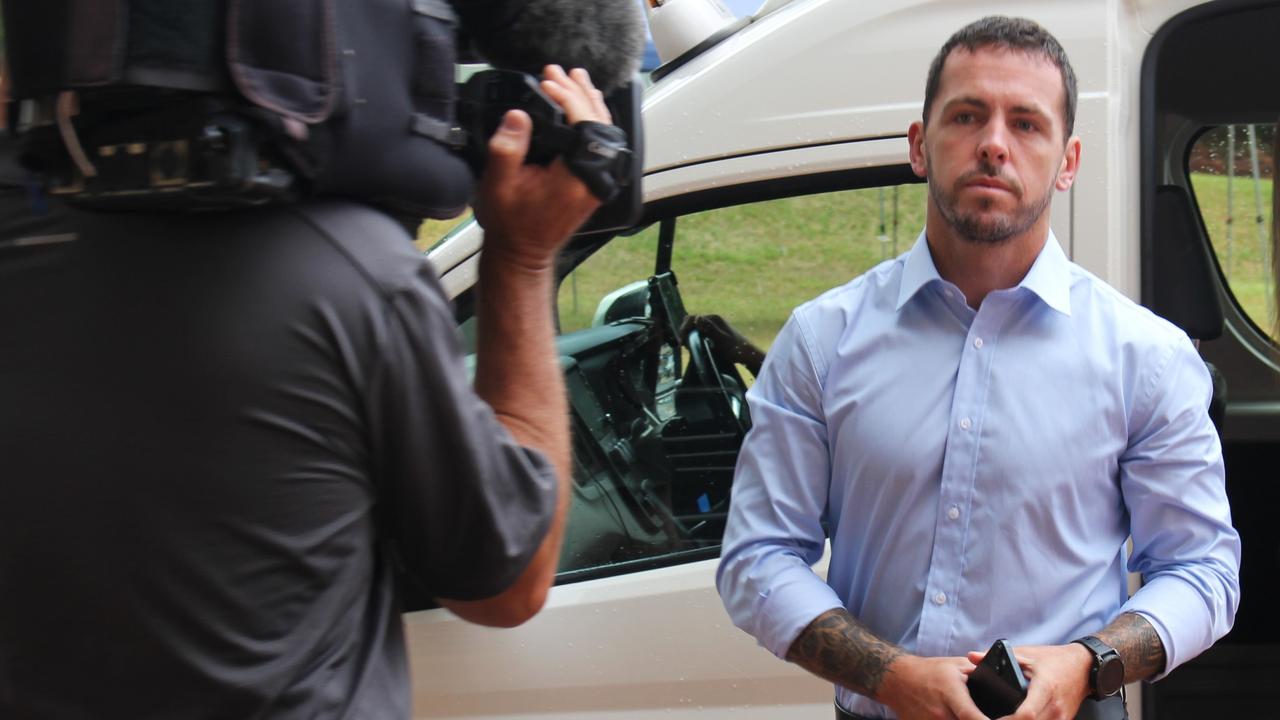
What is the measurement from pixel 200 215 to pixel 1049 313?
1158mm

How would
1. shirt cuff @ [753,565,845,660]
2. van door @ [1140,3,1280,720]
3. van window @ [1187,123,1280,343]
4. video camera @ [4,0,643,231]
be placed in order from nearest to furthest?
video camera @ [4,0,643,231]
shirt cuff @ [753,565,845,660]
van door @ [1140,3,1280,720]
van window @ [1187,123,1280,343]

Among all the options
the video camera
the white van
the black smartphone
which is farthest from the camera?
the white van

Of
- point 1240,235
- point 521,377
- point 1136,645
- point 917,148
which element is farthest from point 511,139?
point 1240,235

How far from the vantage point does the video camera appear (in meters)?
0.93

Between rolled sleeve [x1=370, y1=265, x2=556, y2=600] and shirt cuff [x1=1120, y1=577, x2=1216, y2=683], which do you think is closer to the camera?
rolled sleeve [x1=370, y1=265, x2=556, y2=600]

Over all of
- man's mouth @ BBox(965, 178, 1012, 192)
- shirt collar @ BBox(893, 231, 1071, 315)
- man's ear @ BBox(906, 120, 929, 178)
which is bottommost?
shirt collar @ BBox(893, 231, 1071, 315)

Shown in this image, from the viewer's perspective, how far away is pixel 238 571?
105 centimetres

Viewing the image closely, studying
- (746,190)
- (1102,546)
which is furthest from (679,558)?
(1102,546)

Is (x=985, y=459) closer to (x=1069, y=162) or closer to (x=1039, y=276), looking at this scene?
(x=1039, y=276)

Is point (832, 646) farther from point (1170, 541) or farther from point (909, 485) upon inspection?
point (1170, 541)

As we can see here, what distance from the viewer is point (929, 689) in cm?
158

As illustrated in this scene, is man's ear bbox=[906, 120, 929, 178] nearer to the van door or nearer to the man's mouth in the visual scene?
the man's mouth

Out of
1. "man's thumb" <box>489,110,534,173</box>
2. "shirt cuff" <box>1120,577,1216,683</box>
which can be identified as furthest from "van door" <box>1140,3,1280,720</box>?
"man's thumb" <box>489,110,534,173</box>

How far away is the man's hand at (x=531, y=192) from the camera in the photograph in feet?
3.83
